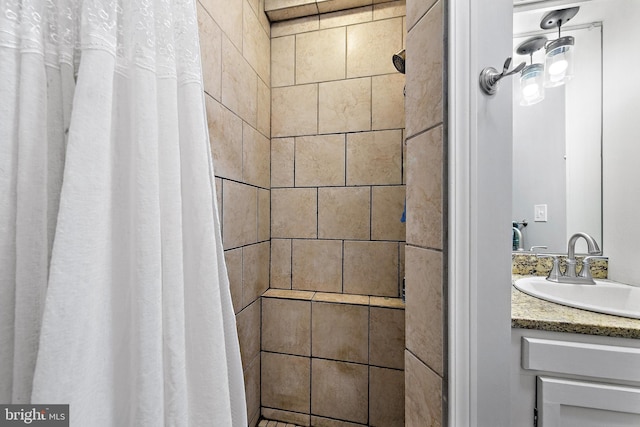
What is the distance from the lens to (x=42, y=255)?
38 centimetres

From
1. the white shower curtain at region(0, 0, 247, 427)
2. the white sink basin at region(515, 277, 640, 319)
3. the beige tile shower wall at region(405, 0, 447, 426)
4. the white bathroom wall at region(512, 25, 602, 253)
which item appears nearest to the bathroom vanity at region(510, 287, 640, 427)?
the white sink basin at region(515, 277, 640, 319)

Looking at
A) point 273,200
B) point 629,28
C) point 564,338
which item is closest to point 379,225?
point 273,200

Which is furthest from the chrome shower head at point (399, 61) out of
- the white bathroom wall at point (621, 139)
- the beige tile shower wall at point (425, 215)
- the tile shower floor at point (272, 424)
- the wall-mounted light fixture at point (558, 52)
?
the tile shower floor at point (272, 424)

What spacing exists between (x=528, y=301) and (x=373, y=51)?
4.32 ft

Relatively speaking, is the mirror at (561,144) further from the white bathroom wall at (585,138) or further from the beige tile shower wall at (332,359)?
the beige tile shower wall at (332,359)

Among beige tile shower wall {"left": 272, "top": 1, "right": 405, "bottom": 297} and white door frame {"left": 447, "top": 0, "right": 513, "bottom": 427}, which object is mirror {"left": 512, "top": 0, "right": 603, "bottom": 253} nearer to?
beige tile shower wall {"left": 272, "top": 1, "right": 405, "bottom": 297}

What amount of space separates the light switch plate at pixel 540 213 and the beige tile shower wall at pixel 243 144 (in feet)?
4.48

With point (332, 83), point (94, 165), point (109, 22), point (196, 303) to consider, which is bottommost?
point (196, 303)

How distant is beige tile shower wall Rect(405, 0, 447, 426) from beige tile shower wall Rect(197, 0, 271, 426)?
0.69m

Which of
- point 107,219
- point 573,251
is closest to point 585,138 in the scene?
point 573,251

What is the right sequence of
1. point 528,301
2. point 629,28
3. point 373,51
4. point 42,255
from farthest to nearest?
point 373,51 < point 629,28 < point 528,301 < point 42,255

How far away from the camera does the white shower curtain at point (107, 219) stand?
355 millimetres

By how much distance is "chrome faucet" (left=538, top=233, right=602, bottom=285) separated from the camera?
3.53 feet

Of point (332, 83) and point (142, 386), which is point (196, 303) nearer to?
point (142, 386)
